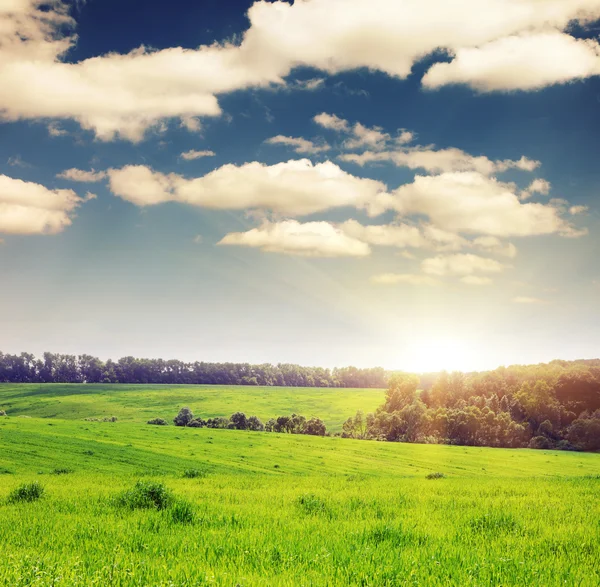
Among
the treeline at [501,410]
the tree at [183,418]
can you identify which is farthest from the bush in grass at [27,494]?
the tree at [183,418]

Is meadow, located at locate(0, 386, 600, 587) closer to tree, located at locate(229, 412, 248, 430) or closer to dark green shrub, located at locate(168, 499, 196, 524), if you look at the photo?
dark green shrub, located at locate(168, 499, 196, 524)

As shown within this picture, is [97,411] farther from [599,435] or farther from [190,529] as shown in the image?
[190,529]

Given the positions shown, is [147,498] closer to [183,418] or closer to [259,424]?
[259,424]

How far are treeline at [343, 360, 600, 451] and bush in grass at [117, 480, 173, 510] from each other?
11229cm

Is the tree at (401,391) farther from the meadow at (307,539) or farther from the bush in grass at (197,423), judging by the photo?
the meadow at (307,539)

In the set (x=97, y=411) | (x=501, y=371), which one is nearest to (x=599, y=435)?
(x=501, y=371)

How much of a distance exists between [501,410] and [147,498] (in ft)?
415

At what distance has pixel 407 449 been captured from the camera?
93.9 meters

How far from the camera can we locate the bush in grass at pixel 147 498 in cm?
1405

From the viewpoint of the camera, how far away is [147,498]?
563 inches

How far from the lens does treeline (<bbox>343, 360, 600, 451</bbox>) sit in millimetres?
118938

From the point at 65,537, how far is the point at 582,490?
20013 mm

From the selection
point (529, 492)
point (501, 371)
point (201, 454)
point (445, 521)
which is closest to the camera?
point (445, 521)

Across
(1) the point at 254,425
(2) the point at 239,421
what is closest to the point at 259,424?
(1) the point at 254,425
